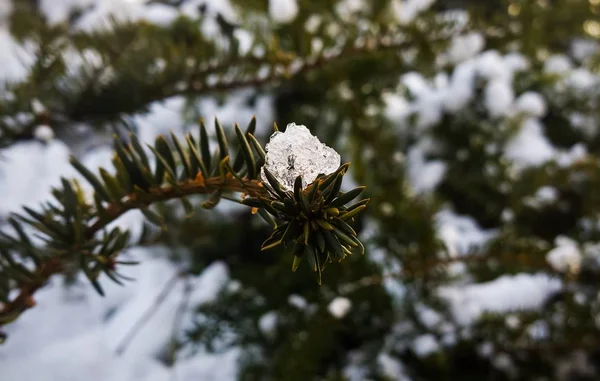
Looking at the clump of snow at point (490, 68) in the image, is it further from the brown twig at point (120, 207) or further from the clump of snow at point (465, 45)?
the brown twig at point (120, 207)

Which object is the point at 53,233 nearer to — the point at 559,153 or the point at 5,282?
the point at 5,282

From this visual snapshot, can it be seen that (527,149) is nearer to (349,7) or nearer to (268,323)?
(349,7)

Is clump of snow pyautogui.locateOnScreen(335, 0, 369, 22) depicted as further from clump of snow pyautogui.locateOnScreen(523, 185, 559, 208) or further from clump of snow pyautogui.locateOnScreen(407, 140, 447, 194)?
clump of snow pyautogui.locateOnScreen(523, 185, 559, 208)

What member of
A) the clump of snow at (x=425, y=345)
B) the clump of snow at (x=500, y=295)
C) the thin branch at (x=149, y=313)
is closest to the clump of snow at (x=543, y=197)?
the clump of snow at (x=500, y=295)

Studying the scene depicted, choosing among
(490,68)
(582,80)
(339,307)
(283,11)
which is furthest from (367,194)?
(582,80)

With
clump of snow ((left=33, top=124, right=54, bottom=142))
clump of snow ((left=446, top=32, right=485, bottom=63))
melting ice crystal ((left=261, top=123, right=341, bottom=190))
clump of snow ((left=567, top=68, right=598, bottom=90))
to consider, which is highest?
clump of snow ((left=567, top=68, right=598, bottom=90))

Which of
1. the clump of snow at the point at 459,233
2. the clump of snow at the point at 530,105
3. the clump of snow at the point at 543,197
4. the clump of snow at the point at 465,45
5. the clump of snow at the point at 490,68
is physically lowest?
the clump of snow at the point at 459,233

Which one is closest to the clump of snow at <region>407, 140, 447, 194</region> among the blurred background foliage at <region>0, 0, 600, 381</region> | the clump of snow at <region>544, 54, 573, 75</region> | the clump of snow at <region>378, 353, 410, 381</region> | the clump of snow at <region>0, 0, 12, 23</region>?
the blurred background foliage at <region>0, 0, 600, 381</region>
